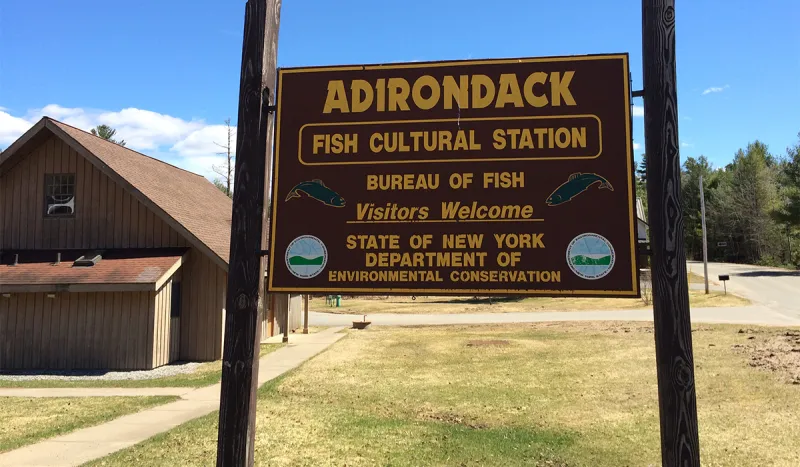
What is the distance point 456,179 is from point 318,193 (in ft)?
3.47

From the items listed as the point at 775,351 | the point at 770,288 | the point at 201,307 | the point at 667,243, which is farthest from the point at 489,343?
the point at 770,288

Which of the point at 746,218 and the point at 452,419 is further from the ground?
the point at 746,218

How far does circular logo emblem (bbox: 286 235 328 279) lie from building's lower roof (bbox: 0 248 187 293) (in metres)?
11.5

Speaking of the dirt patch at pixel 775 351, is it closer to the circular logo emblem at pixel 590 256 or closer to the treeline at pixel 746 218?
the circular logo emblem at pixel 590 256

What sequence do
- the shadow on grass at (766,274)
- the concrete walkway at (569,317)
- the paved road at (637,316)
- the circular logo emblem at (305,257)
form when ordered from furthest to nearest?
the shadow on grass at (766,274)
the paved road at (637,316)
the concrete walkway at (569,317)
the circular logo emblem at (305,257)

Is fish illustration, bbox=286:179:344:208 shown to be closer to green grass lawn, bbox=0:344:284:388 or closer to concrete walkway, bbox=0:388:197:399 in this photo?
concrete walkway, bbox=0:388:197:399

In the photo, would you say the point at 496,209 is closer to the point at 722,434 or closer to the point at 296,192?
the point at 296,192

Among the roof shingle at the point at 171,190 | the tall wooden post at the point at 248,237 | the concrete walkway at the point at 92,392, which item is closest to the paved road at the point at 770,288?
the roof shingle at the point at 171,190

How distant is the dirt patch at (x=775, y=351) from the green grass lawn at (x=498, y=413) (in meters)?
0.24

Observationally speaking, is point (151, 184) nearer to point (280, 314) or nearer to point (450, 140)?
point (280, 314)

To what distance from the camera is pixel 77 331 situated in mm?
14758

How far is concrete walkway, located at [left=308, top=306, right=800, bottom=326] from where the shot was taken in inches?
938

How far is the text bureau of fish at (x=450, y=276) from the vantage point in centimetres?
374

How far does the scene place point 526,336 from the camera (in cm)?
1958
